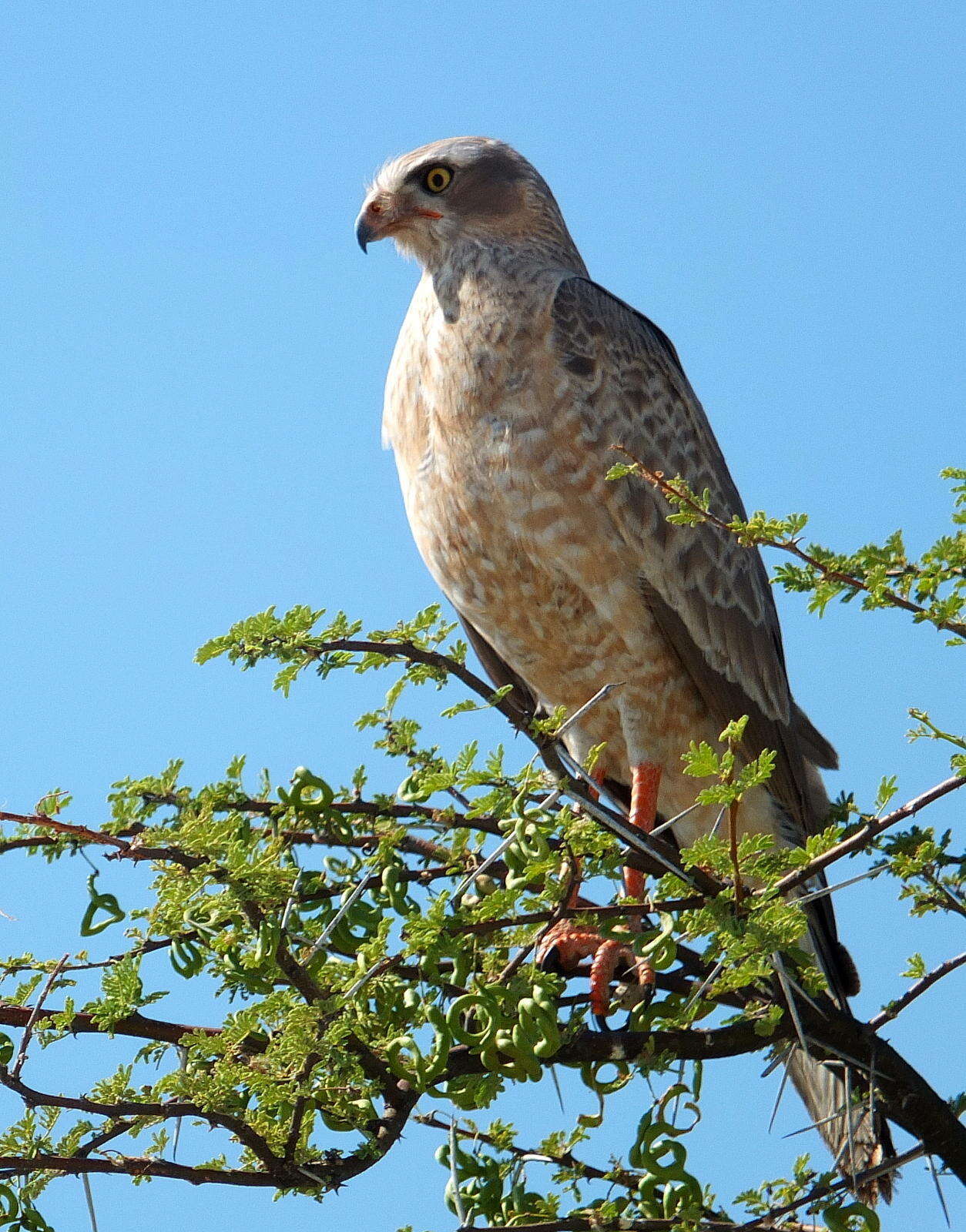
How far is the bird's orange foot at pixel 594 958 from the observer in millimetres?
3729

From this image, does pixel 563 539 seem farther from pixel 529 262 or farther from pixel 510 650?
pixel 529 262

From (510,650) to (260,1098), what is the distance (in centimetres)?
230

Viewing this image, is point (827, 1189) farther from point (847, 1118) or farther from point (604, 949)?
point (604, 949)

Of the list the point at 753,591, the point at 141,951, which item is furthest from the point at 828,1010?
the point at 753,591

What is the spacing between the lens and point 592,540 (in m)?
4.44

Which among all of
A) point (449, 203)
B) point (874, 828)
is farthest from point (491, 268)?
point (874, 828)

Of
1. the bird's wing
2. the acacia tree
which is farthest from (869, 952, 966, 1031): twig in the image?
the bird's wing

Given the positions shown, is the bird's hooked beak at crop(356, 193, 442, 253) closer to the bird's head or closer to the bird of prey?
the bird's head

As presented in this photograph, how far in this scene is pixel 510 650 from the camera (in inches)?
188

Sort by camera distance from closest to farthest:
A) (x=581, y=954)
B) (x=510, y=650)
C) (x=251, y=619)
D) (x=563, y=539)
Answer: (x=251, y=619), (x=581, y=954), (x=563, y=539), (x=510, y=650)

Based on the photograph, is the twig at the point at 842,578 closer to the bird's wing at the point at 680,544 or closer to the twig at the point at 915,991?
the twig at the point at 915,991

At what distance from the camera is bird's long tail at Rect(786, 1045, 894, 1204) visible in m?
3.28

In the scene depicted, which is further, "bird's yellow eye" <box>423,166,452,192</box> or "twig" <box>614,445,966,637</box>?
"bird's yellow eye" <box>423,166,452,192</box>

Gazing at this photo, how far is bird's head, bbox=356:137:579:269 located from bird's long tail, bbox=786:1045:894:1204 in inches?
123
